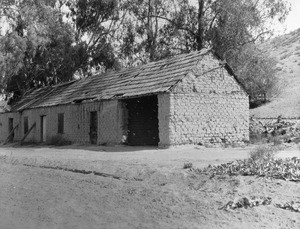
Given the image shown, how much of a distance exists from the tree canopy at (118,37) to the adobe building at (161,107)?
7520 millimetres

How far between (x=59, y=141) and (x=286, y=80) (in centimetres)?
2786

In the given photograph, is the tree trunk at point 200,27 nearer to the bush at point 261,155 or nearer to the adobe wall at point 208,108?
the adobe wall at point 208,108

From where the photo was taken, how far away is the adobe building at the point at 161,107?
18766 millimetres

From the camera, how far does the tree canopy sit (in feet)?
97.7

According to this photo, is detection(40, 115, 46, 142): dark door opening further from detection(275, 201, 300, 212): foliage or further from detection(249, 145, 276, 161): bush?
detection(275, 201, 300, 212): foliage

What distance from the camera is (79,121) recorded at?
80.0 feet

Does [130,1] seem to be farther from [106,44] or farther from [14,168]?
[14,168]

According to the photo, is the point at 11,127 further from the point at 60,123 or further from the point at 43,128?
the point at 60,123

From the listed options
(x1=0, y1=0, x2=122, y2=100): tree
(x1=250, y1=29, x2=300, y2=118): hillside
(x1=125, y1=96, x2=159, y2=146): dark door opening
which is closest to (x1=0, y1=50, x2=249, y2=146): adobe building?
(x1=125, y1=96, x2=159, y2=146): dark door opening

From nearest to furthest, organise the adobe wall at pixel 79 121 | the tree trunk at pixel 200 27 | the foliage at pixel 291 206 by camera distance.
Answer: the foliage at pixel 291 206
the adobe wall at pixel 79 121
the tree trunk at pixel 200 27

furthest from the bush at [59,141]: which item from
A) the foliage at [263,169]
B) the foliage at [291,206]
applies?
the foliage at [291,206]

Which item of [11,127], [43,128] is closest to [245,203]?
[43,128]

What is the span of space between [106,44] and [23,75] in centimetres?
820

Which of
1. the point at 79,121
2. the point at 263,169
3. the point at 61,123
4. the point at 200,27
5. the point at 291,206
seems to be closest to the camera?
the point at 291,206
